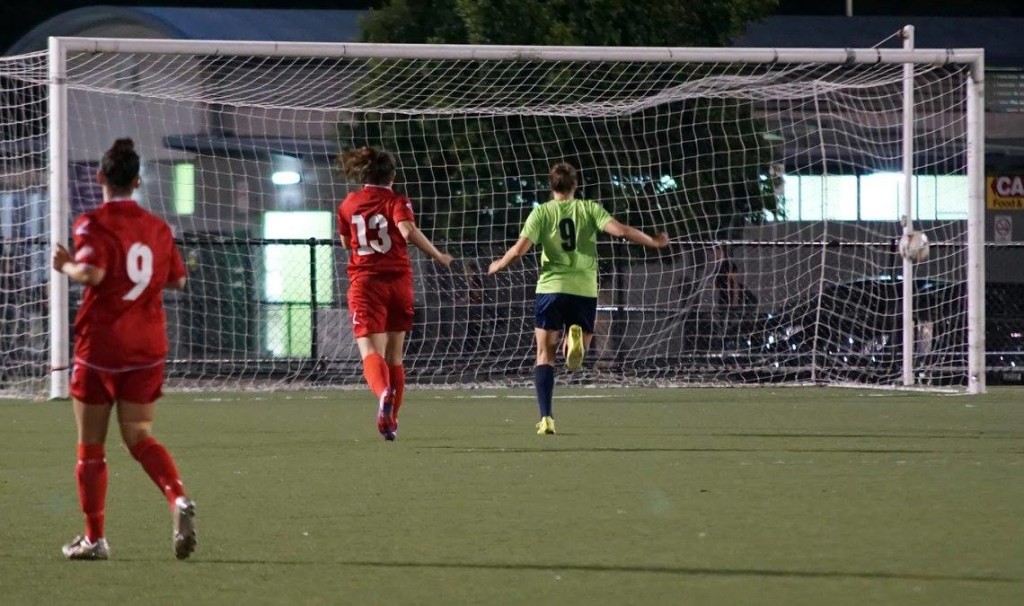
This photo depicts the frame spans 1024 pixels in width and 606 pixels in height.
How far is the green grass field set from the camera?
5.71 metres

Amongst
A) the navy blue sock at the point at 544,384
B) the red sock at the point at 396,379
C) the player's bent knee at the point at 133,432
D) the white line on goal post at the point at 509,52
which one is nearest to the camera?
the player's bent knee at the point at 133,432

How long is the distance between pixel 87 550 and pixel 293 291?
16177 millimetres

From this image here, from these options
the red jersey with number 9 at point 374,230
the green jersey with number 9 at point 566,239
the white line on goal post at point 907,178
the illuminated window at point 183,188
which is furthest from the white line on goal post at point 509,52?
the illuminated window at point 183,188

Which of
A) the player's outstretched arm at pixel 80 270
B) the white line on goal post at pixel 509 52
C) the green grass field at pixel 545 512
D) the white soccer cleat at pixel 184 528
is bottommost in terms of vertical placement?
the green grass field at pixel 545 512

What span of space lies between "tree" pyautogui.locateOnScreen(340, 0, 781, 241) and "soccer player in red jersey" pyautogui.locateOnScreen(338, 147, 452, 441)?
26.3 feet

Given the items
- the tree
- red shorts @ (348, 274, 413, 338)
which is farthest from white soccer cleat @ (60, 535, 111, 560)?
the tree

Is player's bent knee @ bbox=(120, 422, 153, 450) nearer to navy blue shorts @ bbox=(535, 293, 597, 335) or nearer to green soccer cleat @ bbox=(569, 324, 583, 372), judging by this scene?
green soccer cleat @ bbox=(569, 324, 583, 372)

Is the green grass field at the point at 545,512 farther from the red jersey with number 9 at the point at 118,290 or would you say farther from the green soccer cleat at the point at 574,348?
the red jersey with number 9 at the point at 118,290

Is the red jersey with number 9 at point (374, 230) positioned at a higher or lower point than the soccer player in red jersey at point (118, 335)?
higher

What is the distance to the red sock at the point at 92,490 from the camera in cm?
634

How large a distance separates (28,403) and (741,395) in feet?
22.2

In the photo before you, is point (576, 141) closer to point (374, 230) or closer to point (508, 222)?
point (508, 222)

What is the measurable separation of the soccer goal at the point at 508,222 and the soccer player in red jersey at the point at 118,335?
11.2 m

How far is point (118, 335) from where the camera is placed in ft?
20.7
